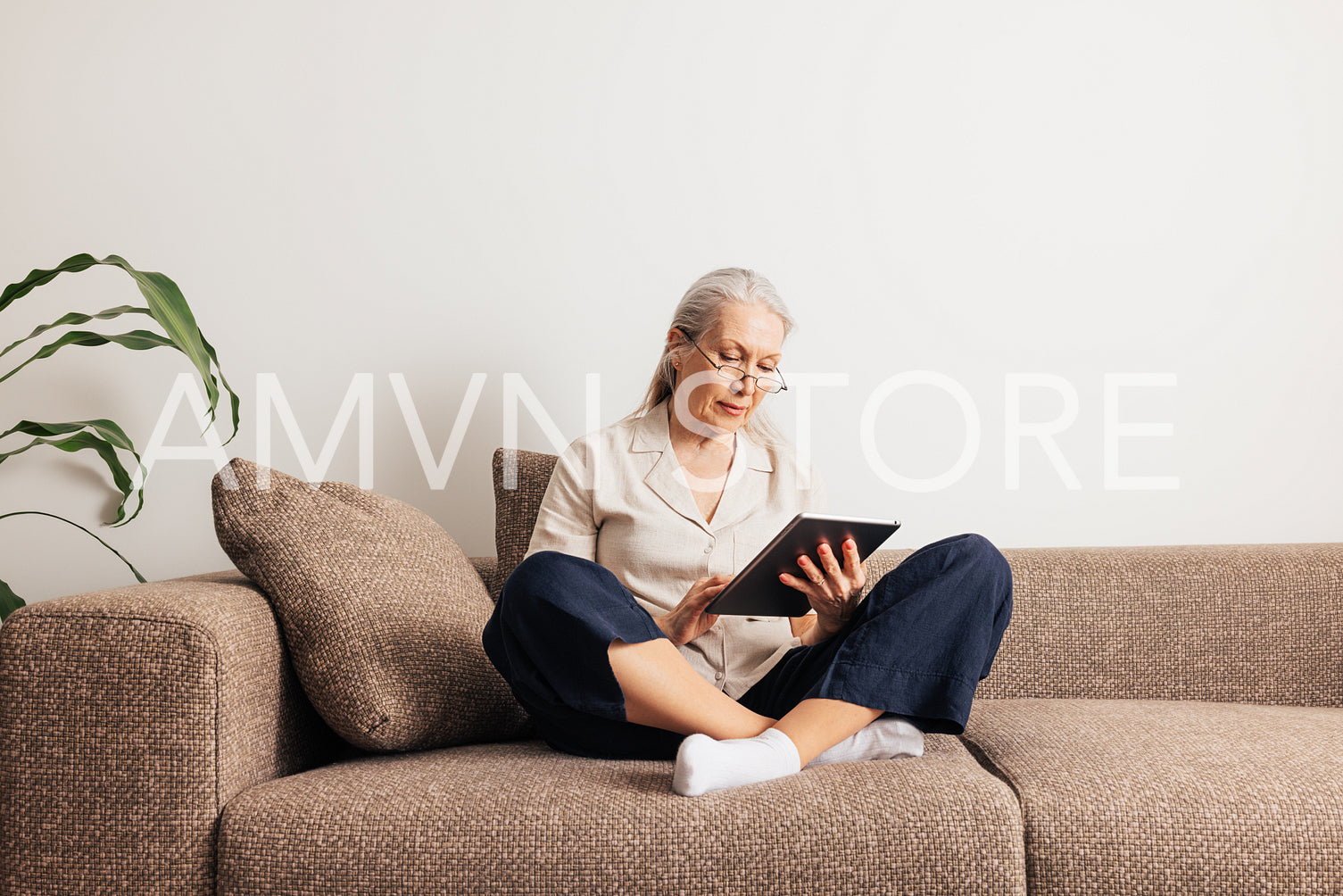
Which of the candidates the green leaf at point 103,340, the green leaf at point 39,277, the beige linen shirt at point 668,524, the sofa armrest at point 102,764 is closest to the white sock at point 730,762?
the beige linen shirt at point 668,524

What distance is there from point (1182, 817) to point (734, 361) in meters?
0.92

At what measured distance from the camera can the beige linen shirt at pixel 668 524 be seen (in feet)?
4.82

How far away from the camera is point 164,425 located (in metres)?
1.89

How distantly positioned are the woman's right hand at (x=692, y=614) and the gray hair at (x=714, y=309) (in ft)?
1.29

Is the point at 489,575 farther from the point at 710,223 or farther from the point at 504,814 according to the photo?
the point at 710,223

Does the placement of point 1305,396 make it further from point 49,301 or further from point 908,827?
point 49,301

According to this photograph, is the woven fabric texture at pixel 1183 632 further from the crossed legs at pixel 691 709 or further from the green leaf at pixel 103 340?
the green leaf at pixel 103 340

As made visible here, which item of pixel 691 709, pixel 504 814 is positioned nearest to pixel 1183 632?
pixel 691 709

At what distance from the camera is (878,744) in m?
1.21

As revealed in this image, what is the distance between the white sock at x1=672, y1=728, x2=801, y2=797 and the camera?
104 cm

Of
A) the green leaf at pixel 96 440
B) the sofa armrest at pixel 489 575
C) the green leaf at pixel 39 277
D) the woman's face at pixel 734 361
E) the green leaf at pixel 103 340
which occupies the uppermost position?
the green leaf at pixel 39 277

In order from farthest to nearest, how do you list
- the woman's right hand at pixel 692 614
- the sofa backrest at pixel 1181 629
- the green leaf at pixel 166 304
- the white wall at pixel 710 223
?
the white wall at pixel 710 223 < the sofa backrest at pixel 1181 629 < the green leaf at pixel 166 304 < the woman's right hand at pixel 692 614

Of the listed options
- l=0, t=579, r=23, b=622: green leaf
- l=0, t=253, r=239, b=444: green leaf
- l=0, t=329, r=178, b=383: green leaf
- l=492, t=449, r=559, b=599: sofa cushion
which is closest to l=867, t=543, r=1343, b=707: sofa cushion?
l=492, t=449, r=559, b=599: sofa cushion

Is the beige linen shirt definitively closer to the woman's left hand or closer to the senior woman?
the senior woman
